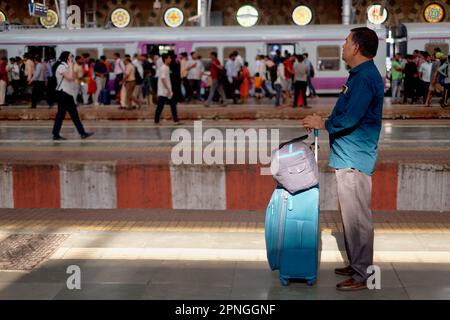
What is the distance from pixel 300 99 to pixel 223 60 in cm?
749

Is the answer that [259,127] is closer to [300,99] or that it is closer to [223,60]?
[300,99]

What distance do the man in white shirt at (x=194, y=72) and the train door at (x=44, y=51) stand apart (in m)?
6.95

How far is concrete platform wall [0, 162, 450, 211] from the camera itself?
27.9 ft

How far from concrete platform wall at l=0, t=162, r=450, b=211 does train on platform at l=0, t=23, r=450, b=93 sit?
18.4m

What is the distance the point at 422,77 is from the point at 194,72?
6.95 meters

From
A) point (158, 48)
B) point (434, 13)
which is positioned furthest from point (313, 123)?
point (434, 13)

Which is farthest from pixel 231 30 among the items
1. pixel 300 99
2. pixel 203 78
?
pixel 300 99

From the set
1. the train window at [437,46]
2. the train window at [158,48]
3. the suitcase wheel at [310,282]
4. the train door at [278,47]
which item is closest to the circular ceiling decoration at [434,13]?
the train window at [437,46]

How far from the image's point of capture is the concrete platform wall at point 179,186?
8516mm

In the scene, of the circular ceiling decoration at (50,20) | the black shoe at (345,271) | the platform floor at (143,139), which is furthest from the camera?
the circular ceiling decoration at (50,20)

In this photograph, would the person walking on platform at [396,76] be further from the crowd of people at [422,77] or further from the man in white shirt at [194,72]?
the man in white shirt at [194,72]

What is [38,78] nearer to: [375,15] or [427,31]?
[427,31]
